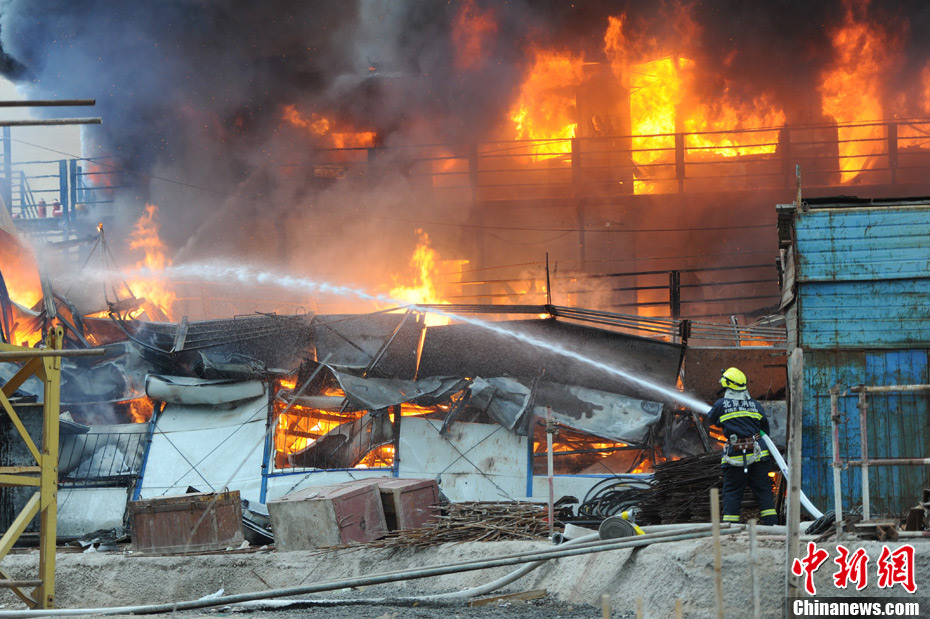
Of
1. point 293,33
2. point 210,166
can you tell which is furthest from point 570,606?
point 293,33

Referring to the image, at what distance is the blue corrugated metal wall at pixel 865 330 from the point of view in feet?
32.8

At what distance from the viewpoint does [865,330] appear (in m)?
10.3

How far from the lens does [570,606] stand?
295 inches

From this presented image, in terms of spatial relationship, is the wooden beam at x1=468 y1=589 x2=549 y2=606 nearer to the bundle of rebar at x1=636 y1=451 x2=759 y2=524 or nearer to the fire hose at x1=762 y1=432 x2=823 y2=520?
the bundle of rebar at x1=636 y1=451 x2=759 y2=524

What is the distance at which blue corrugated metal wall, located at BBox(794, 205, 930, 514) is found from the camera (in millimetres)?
10000

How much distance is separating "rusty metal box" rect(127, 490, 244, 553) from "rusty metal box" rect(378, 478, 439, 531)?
200 cm

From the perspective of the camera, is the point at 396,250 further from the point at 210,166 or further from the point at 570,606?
the point at 570,606

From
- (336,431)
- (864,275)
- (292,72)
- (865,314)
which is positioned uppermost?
(292,72)

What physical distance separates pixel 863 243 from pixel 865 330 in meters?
0.98

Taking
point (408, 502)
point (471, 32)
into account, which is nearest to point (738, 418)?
point (408, 502)

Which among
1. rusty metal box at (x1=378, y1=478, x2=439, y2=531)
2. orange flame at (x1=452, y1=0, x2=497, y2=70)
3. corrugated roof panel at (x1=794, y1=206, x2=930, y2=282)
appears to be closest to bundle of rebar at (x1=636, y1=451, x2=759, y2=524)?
corrugated roof panel at (x1=794, y1=206, x2=930, y2=282)

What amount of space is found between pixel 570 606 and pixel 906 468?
474cm

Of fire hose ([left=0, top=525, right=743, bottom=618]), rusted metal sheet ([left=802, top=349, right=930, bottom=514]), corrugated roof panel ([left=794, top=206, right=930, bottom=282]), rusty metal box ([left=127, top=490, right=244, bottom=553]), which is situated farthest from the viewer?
rusty metal box ([left=127, top=490, right=244, bottom=553])

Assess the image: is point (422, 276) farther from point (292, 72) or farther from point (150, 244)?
point (292, 72)
